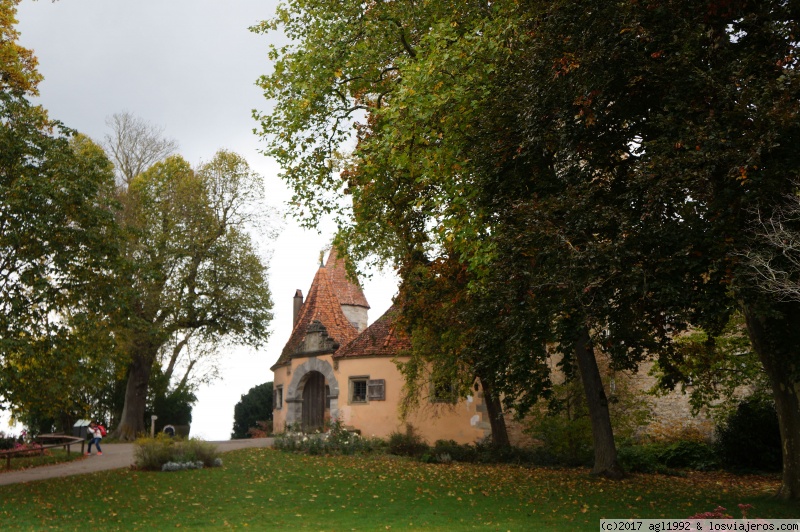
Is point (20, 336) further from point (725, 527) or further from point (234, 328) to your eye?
point (234, 328)

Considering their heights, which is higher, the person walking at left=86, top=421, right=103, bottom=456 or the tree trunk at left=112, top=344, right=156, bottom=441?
the tree trunk at left=112, top=344, right=156, bottom=441

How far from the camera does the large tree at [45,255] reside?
15750 millimetres

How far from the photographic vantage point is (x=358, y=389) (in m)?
29.0

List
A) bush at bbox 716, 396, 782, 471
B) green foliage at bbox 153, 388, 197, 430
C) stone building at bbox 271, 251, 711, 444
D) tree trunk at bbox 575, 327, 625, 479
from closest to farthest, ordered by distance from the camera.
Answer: tree trunk at bbox 575, 327, 625, 479 < bush at bbox 716, 396, 782, 471 < stone building at bbox 271, 251, 711, 444 < green foliage at bbox 153, 388, 197, 430

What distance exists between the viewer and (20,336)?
50.5ft

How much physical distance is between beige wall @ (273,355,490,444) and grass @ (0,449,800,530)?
20.5 ft

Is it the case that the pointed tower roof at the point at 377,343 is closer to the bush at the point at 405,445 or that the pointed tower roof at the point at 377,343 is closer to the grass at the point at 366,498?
the bush at the point at 405,445

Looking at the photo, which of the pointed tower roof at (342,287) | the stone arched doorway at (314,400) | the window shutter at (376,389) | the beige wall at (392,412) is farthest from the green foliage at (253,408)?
the window shutter at (376,389)

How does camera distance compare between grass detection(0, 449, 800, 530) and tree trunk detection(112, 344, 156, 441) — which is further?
tree trunk detection(112, 344, 156, 441)

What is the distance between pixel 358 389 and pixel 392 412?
6.64 feet

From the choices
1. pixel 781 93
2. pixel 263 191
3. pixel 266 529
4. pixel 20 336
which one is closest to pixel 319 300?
pixel 263 191

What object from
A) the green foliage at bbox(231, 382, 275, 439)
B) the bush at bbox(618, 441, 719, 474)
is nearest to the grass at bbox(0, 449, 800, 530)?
the bush at bbox(618, 441, 719, 474)

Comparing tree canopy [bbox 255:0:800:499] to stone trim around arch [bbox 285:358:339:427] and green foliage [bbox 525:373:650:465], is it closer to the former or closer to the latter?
green foliage [bbox 525:373:650:465]

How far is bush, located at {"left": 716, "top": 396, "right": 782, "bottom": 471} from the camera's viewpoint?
20.2 m
